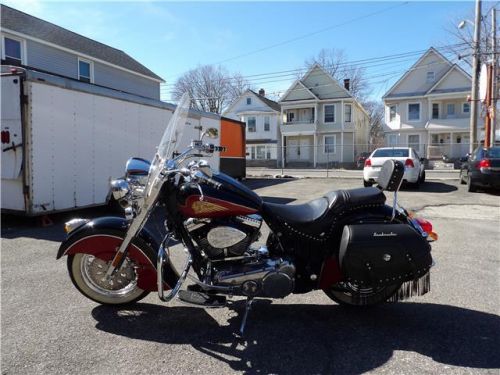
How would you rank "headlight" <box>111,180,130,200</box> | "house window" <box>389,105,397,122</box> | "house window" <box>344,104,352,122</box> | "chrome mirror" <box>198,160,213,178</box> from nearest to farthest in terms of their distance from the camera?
"chrome mirror" <box>198,160,213,178</box> → "headlight" <box>111,180,130,200</box> → "house window" <box>389,105,397,122</box> → "house window" <box>344,104,352,122</box>

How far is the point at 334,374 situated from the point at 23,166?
6.36 metres

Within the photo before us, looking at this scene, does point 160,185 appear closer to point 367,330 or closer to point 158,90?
point 367,330

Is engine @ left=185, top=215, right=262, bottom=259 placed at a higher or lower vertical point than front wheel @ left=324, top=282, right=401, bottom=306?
higher

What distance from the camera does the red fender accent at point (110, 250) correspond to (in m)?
3.40

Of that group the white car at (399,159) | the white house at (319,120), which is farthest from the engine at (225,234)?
the white house at (319,120)

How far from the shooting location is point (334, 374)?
2.62m

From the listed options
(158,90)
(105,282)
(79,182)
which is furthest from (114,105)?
(158,90)

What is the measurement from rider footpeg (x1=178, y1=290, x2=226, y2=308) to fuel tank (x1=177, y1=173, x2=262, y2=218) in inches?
23.7

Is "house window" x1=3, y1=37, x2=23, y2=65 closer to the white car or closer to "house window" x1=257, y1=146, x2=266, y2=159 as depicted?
the white car

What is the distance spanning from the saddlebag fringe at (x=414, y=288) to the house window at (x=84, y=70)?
2112 cm

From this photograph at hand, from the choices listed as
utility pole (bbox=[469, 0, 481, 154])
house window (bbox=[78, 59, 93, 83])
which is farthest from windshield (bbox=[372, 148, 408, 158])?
house window (bbox=[78, 59, 93, 83])

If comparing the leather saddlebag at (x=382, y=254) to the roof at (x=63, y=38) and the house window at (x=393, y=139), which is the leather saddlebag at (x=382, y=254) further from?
the house window at (x=393, y=139)

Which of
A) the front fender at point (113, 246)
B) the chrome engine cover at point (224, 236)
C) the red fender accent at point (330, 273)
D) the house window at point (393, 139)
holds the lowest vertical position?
the red fender accent at point (330, 273)

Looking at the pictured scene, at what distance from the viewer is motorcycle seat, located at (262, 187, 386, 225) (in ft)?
10.4
